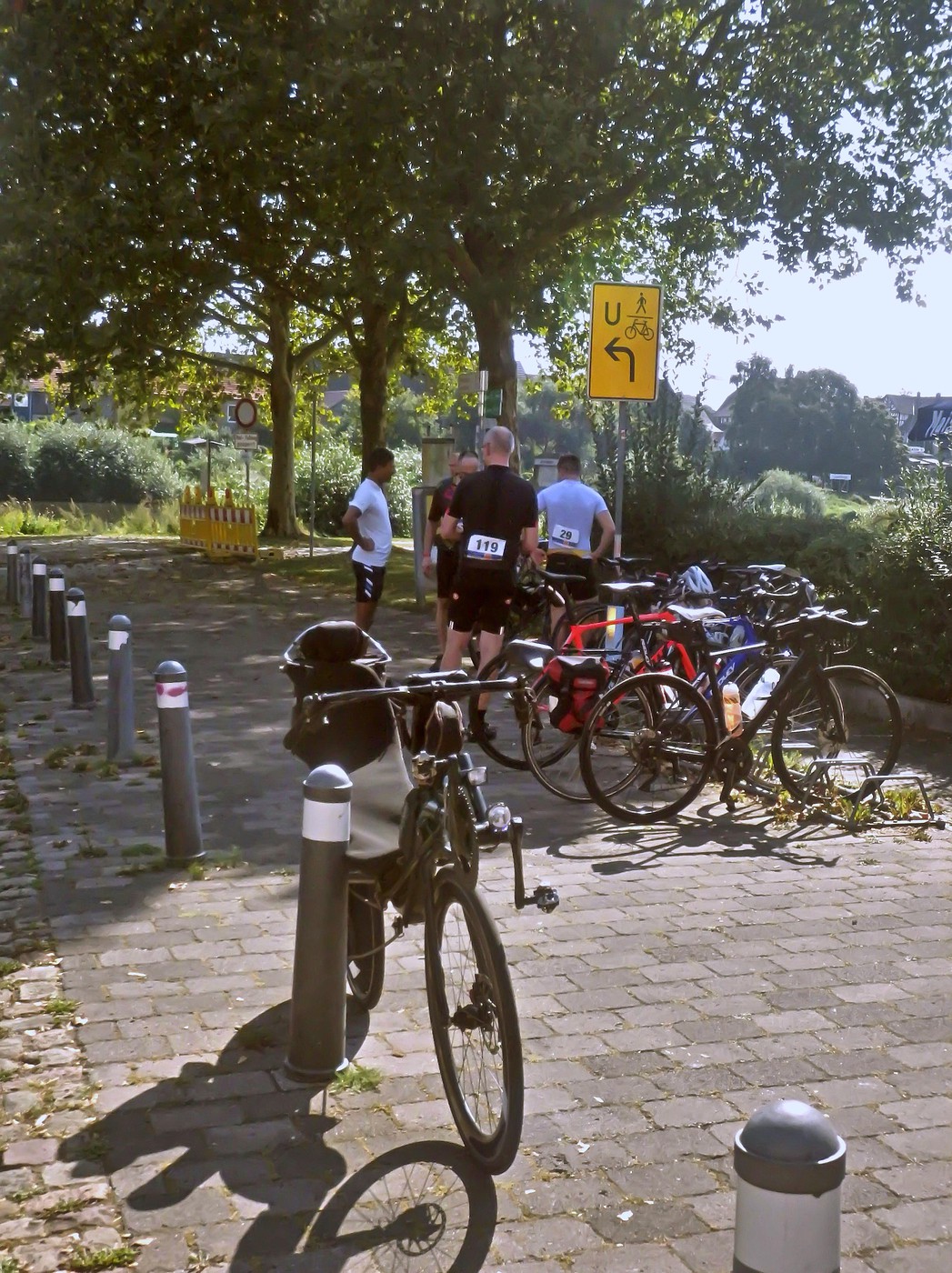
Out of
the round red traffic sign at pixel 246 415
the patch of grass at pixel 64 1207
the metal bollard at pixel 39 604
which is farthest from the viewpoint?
the round red traffic sign at pixel 246 415

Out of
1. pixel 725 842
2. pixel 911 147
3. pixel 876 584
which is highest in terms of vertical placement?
pixel 911 147

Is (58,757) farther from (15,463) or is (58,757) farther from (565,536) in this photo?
(15,463)

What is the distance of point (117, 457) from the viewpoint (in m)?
53.9

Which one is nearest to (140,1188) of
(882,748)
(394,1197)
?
(394,1197)

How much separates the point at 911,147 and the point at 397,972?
19.8 metres

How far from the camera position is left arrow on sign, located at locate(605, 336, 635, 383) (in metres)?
11.5

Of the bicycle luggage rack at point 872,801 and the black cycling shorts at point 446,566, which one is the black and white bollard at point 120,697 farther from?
the bicycle luggage rack at point 872,801

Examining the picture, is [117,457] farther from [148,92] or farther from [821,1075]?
[821,1075]

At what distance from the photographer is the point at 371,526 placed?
13.5m

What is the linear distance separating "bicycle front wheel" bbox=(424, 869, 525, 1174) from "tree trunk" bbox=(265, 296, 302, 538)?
32.4 meters

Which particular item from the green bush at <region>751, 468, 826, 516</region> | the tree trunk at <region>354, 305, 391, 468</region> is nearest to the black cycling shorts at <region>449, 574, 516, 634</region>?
the green bush at <region>751, 468, 826, 516</region>

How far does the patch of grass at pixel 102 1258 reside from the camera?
3.51 meters

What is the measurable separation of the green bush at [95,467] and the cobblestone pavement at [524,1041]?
4614 centimetres

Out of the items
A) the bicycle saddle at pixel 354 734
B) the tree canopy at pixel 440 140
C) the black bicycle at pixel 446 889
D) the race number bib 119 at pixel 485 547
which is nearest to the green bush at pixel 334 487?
the tree canopy at pixel 440 140
